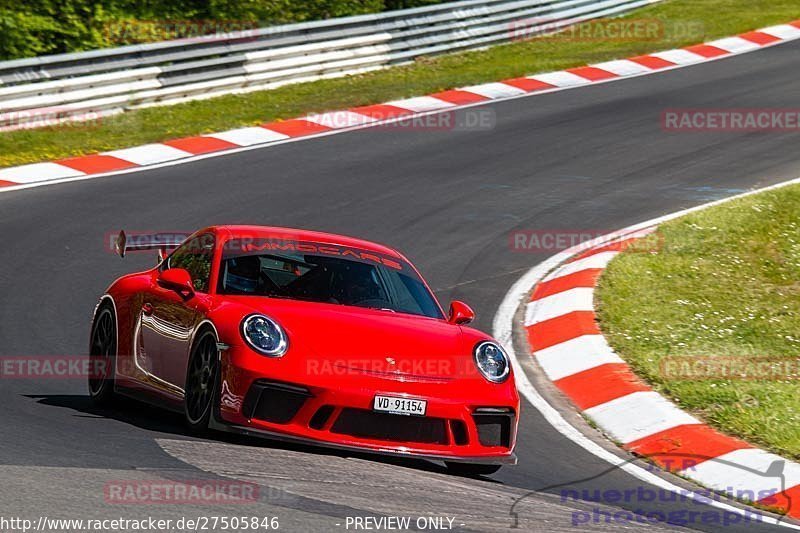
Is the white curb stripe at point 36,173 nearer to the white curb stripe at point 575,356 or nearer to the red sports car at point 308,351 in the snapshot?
the red sports car at point 308,351

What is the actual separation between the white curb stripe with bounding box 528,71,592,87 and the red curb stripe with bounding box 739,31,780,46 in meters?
4.93

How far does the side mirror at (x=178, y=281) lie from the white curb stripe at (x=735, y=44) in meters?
17.5

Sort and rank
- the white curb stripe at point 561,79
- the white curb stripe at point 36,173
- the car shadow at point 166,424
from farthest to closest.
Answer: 1. the white curb stripe at point 561,79
2. the white curb stripe at point 36,173
3. the car shadow at point 166,424

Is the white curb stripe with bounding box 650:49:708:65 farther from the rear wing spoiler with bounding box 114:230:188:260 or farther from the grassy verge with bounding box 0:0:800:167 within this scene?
the rear wing spoiler with bounding box 114:230:188:260

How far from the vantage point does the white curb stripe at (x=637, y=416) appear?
27.8ft

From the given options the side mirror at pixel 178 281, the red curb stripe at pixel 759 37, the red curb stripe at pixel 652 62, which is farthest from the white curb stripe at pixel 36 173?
the red curb stripe at pixel 759 37

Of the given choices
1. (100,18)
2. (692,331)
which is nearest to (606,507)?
(692,331)

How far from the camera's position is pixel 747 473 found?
301 inches

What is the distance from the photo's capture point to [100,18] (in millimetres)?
20047

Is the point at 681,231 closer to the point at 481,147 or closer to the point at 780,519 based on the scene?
the point at 481,147

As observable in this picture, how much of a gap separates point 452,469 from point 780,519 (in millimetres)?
Result: 1722

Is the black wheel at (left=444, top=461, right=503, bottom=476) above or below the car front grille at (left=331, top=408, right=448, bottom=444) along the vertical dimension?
below

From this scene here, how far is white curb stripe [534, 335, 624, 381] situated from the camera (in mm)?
9742

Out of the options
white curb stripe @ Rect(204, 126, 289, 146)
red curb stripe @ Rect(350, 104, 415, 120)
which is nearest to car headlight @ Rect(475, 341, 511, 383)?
white curb stripe @ Rect(204, 126, 289, 146)
